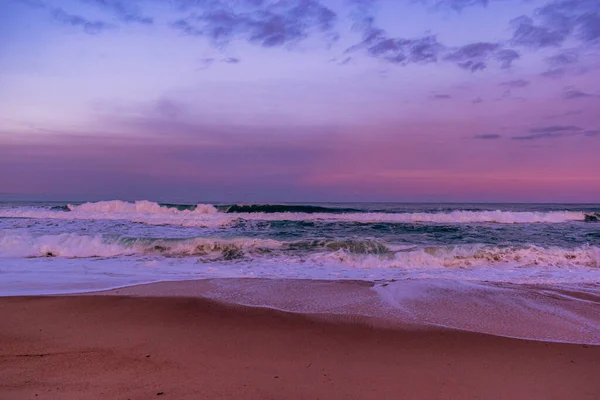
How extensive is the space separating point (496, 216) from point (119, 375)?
69.0 feet

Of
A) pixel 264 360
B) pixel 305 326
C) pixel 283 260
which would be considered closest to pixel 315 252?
pixel 283 260

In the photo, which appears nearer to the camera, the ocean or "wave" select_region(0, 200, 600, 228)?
the ocean

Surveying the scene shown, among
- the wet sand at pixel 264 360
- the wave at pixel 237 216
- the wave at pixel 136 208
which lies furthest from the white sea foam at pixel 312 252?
the wave at pixel 136 208

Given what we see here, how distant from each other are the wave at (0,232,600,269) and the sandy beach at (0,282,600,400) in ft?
15.4

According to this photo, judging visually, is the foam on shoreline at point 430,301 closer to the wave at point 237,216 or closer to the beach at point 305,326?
the beach at point 305,326

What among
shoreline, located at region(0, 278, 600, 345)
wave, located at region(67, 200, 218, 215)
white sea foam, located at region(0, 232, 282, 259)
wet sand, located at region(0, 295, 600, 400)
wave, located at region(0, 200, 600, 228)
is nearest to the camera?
wet sand, located at region(0, 295, 600, 400)

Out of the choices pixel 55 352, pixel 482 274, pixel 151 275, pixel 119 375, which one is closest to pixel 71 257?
pixel 151 275

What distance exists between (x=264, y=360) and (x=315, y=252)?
680cm

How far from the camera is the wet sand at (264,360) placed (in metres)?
2.95

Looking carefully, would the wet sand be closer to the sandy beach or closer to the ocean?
the sandy beach

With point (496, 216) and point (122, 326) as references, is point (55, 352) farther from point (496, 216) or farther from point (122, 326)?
point (496, 216)

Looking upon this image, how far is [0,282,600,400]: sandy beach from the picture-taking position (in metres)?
2.95

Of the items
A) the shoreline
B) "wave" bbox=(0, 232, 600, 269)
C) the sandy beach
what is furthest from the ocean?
the sandy beach

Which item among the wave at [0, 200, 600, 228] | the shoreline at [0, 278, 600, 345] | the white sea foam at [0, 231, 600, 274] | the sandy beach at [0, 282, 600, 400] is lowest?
the sandy beach at [0, 282, 600, 400]
